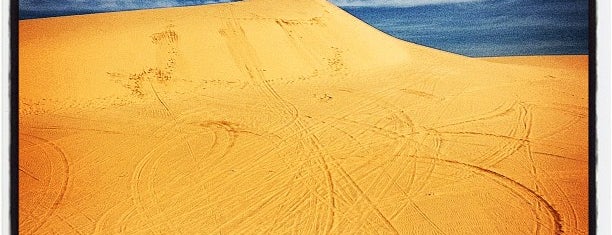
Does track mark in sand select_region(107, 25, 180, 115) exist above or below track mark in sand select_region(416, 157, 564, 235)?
above

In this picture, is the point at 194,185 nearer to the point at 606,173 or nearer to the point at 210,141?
the point at 210,141

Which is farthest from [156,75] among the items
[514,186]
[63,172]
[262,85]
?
[514,186]

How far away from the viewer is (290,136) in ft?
11.4

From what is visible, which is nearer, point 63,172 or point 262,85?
point 63,172

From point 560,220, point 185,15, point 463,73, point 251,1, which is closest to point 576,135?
point 560,220

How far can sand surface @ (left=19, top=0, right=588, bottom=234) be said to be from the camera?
11.0 feet

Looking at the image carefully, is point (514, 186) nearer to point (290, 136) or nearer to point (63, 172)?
point (290, 136)

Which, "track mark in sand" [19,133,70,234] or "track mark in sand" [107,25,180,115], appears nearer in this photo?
"track mark in sand" [19,133,70,234]

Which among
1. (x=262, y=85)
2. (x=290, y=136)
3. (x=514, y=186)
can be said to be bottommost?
(x=514, y=186)

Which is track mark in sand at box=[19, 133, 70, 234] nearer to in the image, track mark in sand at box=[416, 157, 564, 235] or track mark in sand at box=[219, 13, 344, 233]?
track mark in sand at box=[219, 13, 344, 233]

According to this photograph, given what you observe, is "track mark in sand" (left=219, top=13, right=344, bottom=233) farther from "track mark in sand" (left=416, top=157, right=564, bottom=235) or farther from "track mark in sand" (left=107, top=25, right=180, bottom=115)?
"track mark in sand" (left=416, top=157, right=564, bottom=235)

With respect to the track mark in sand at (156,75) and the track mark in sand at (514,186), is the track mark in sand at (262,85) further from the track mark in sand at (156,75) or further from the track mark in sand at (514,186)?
the track mark in sand at (514,186)

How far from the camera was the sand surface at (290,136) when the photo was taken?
335 centimetres

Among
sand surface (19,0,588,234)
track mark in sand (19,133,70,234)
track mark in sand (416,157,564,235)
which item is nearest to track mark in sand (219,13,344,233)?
sand surface (19,0,588,234)
